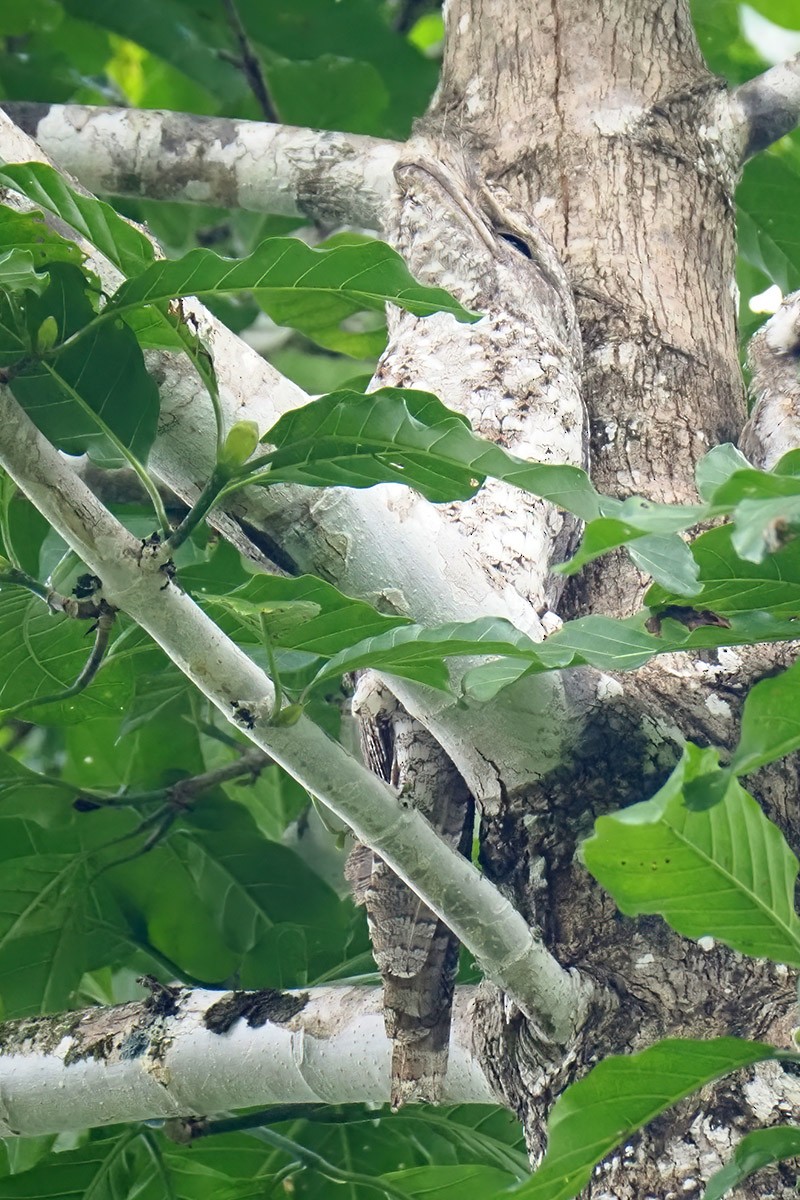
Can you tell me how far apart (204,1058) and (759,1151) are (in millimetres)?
612

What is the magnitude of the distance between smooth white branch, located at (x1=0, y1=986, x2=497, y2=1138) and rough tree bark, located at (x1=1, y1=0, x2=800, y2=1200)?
12 cm

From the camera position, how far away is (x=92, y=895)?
167cm

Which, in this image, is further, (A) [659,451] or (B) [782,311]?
(B) [782,311]

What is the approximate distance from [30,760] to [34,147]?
1455mm

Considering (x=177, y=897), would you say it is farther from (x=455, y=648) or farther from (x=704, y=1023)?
(x=455, y=648)

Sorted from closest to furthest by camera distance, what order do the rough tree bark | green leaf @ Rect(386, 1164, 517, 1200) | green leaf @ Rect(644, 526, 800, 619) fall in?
green leaf @ Rect(644, 526, 800, 619) < the rough tree bark < green leaf @ Rect(386, 1164, 517, 1200)

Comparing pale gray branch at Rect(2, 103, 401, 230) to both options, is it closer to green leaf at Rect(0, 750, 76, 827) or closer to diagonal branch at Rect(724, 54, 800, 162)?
diagonal branch at Rect(724, 54, 800, 162)

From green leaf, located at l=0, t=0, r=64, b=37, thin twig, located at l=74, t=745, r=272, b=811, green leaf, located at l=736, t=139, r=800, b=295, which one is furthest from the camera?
green leaf, located at l=0, t=0, r=64, b=37

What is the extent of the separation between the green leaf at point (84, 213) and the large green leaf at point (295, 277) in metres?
0.06

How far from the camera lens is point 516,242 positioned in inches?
54.0

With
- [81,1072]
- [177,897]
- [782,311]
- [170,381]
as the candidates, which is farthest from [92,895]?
[782,311]

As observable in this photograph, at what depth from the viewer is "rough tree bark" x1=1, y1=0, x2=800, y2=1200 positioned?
0.98m

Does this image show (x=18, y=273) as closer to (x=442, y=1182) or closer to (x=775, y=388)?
(x=775, y=388)

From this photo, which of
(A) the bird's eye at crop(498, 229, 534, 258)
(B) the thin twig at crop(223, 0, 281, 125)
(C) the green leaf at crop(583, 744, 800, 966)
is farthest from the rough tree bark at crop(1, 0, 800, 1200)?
(B) the thin twig at crop(223, 0, 281, 125)
